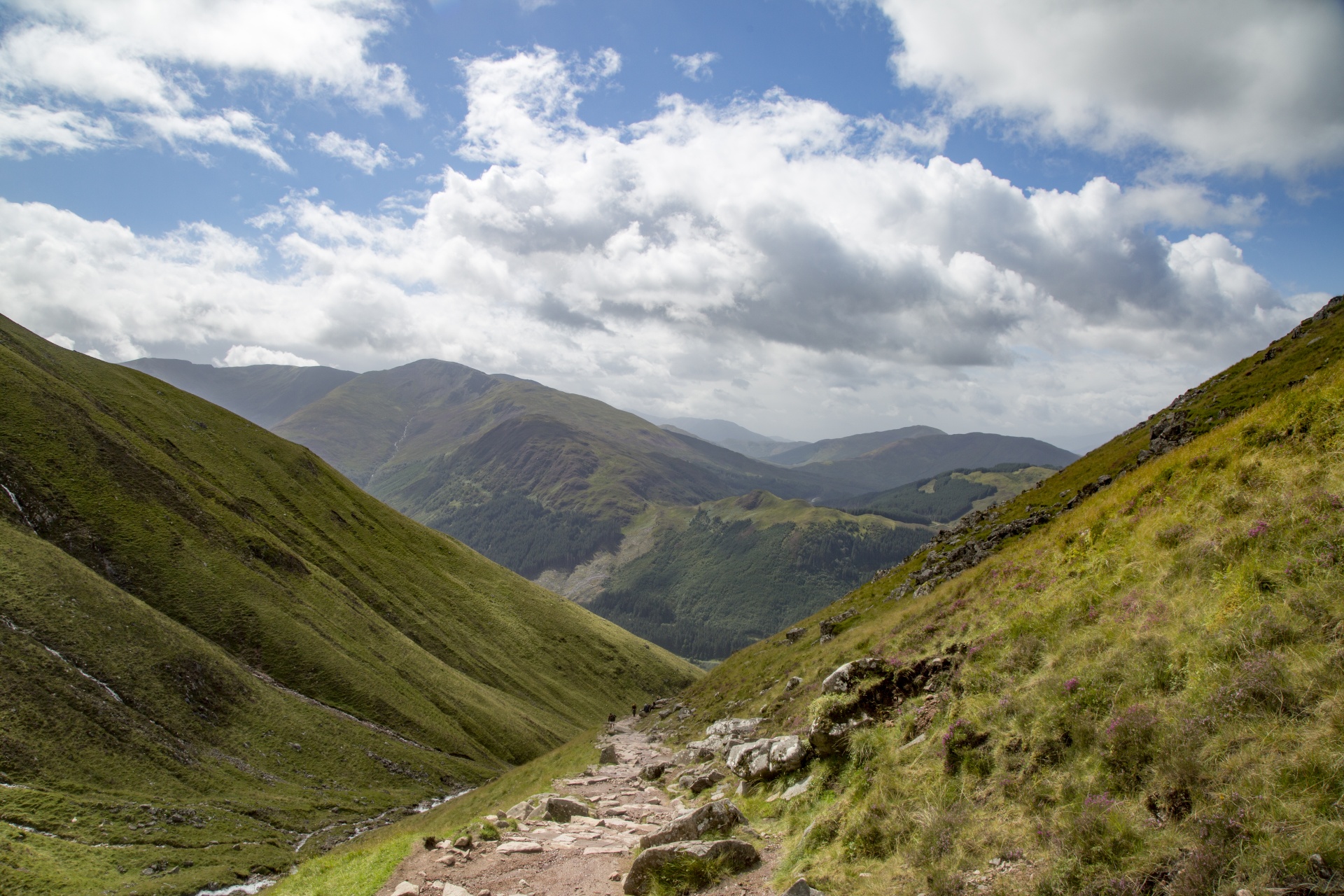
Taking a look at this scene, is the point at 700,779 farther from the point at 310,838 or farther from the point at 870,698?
the point at 310,838

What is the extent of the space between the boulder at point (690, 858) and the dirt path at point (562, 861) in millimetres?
364

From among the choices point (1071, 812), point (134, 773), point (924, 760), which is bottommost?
point (134, 773)

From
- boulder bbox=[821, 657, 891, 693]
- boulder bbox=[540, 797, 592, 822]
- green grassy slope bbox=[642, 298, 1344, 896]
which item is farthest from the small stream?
green grassy slope bbox=[642, 298, 1344, 896]

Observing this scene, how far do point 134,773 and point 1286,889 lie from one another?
6483cm

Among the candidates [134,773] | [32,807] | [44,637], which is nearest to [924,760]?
[32,807]

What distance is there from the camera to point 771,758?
19750mm

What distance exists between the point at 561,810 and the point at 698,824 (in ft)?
27.0

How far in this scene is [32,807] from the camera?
120 ft

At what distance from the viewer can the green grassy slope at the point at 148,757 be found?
35.9 meters

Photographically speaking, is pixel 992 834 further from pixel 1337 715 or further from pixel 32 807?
pixel 32 807

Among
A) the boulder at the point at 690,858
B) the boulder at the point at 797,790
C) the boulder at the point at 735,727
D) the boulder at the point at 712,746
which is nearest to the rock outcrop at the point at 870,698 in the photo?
the boulder at the point at 797,790

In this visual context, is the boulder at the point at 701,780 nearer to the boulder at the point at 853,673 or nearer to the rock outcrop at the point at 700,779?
the rock outcrop at the point at 700,779

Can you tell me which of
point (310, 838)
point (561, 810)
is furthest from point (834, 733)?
point (310, 838)

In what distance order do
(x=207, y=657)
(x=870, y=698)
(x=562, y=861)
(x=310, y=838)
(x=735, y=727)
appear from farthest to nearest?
(x=207, y=657) < (x=310, y=838) < (x=735, y=727) < (x=870, y=698) < (x=562, y=861)
